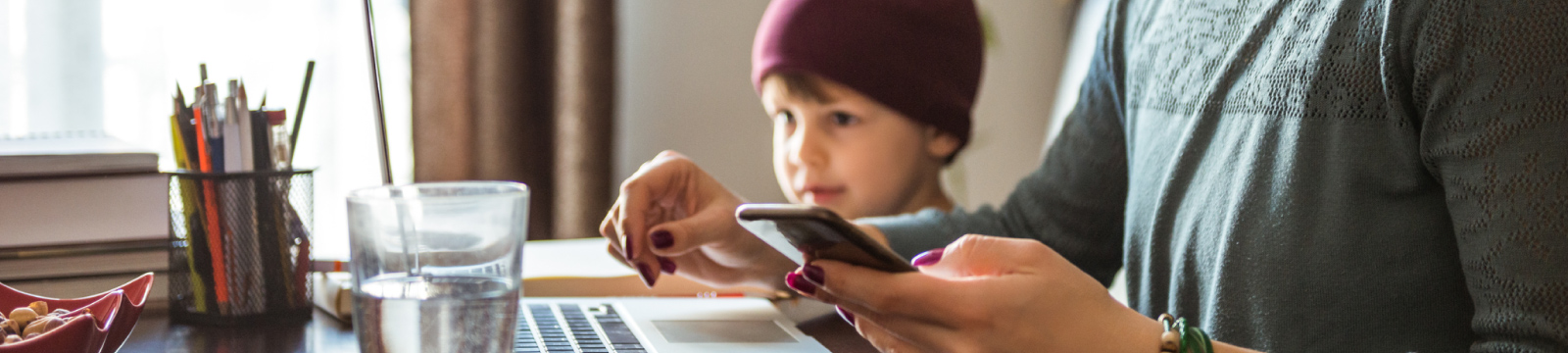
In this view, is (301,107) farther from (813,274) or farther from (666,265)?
(813,274)

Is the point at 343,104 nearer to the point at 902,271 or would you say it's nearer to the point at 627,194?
the point at 627,194

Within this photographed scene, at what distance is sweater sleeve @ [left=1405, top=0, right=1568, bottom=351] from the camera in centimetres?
51

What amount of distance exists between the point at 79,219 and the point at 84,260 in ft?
0.09

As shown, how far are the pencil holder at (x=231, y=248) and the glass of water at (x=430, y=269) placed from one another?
26 cm

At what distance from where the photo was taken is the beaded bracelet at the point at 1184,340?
20.1 inches

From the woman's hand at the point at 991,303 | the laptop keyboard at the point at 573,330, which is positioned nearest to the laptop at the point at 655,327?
the laptop keyboard at the point at 573,330

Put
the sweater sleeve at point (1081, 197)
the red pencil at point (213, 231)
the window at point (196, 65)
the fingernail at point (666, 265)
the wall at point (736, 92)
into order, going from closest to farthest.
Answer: the red pencil at point (213, 231)
the fingernail at point (666, 265)
the sweater sleeve at point (1081, 197)
the window at point (196, 65)
the wall at point (736, 92)

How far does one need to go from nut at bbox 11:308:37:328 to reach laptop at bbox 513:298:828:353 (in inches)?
8.8

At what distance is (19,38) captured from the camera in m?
1.52

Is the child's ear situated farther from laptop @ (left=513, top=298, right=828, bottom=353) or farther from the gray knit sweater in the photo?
laptop @ (left=513, top=298, right=828, bottom=353)

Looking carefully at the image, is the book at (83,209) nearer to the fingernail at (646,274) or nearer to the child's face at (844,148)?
the fingernail at (646,274)

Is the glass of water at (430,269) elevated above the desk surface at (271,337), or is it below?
above

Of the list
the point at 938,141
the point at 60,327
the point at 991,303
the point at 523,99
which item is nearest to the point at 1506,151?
the point at 991,303

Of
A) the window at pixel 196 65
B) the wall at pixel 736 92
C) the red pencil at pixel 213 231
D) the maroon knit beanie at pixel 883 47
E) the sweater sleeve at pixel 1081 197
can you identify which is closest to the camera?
the red pencil at pixel 213 231
